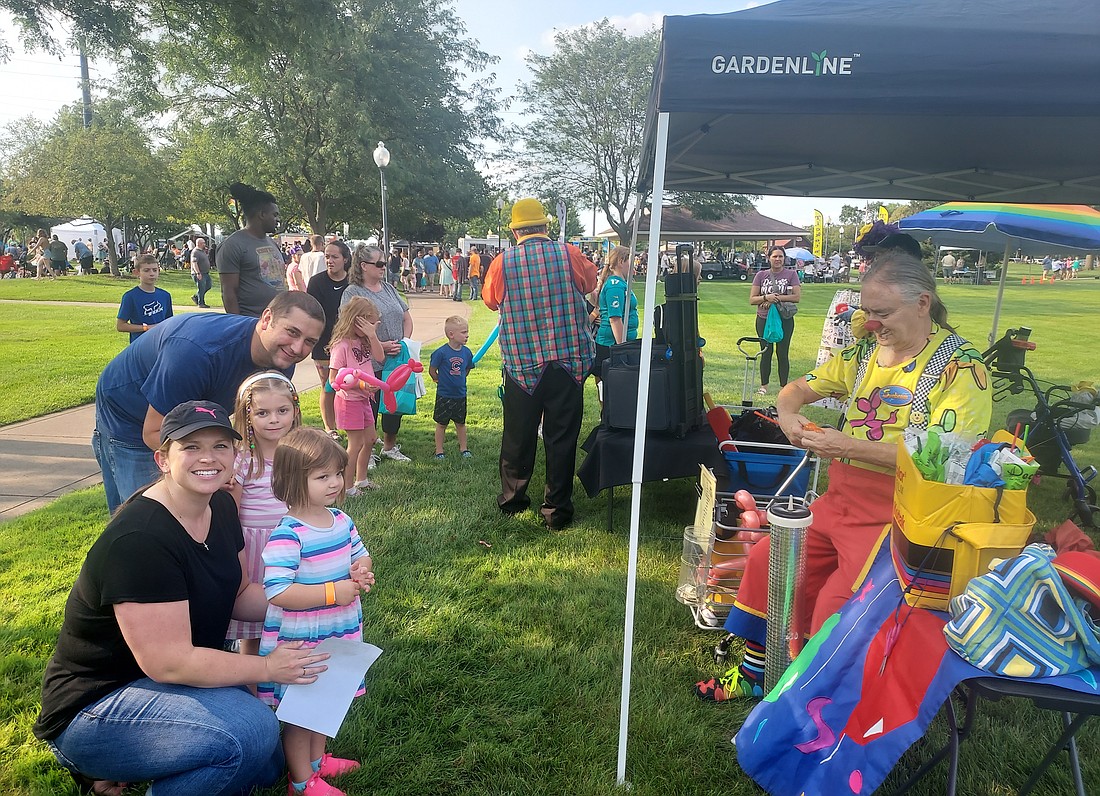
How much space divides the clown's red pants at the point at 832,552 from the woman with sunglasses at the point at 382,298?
3.51 m

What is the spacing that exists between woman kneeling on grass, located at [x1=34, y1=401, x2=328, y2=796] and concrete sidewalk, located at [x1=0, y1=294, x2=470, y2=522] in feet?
11.1

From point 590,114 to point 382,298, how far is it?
36.6 m

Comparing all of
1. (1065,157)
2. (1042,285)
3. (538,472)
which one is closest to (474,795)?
(538,472)

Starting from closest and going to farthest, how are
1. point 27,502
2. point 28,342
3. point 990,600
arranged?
point 990,600
point 27,502
point 28,342

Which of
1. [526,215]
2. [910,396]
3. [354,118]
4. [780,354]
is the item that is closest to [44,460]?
[526,215]

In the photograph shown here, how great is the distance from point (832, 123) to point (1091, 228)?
3852 mm

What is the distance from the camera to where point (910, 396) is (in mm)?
2541

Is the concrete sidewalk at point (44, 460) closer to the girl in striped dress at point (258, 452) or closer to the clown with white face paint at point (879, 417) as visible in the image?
the girl in striped dress at point (258, 452)

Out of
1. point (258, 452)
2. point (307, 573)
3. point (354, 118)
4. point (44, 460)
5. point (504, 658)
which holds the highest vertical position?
point (354, 118)

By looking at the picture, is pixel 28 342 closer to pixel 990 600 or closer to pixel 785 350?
pixel 785 350

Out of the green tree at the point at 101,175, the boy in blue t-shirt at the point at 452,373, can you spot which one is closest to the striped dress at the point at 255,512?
the boy in blue t-shirt at the point at 452,373

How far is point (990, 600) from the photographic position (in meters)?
1.74

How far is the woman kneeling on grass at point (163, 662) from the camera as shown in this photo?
6.39 ft

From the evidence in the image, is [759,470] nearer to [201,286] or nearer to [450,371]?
[450,371]
